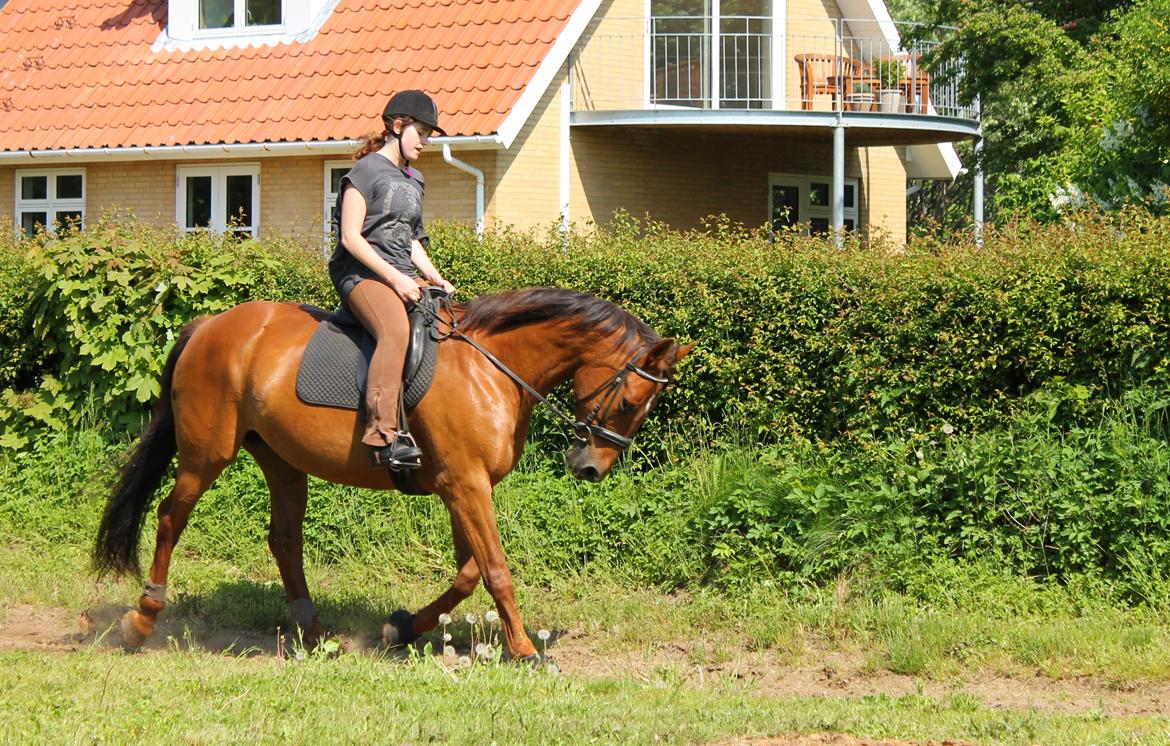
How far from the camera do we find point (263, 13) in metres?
22.2

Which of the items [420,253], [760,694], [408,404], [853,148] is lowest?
[760,694]

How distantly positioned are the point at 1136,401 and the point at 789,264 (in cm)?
238

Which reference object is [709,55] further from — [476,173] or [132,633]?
[132,633]

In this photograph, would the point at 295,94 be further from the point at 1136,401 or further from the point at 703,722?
the point at 703,722

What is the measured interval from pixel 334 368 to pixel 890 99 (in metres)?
16.6

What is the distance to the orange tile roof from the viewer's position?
756 inches

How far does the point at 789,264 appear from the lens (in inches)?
386

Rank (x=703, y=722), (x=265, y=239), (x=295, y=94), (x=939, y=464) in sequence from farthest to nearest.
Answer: (x=295, y=94) → (x=265, y=239) → (x=939, y=464) → (x=703, y=722)

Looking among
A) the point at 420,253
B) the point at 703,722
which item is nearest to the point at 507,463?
the point at 420,253

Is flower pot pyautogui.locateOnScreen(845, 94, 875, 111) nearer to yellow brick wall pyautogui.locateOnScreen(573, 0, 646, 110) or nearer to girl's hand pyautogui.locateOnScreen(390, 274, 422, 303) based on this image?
yellow brick wall pyautogui.locateOnScreen(573, 0, 646, 110)

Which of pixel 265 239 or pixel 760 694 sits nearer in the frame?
pixel 760 694

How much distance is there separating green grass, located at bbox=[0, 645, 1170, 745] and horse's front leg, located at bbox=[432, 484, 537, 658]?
0.99 feet

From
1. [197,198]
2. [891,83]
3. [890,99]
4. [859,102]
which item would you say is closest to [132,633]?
[197,198]

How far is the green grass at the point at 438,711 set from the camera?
6059mm
